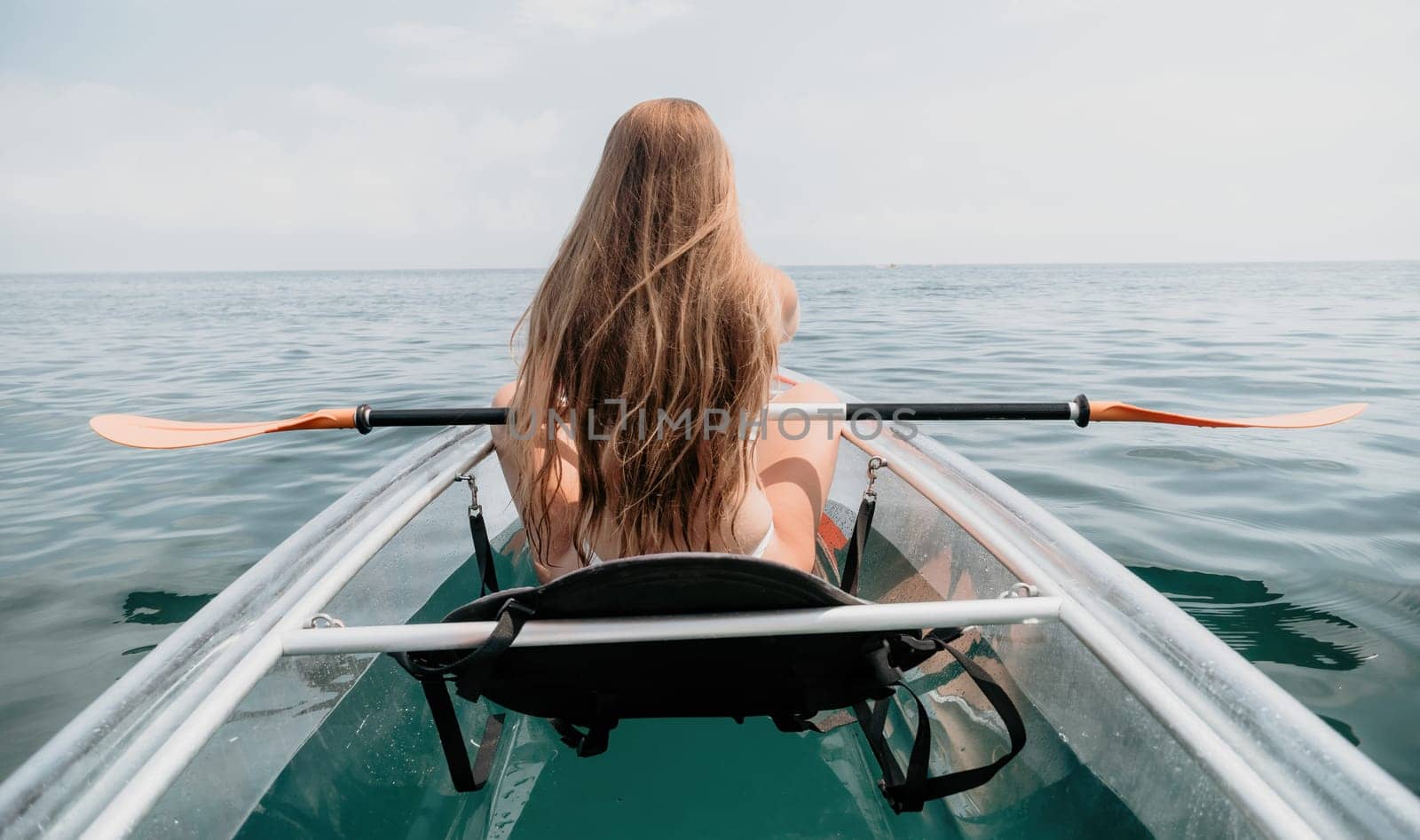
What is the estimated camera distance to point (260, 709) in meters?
1.33

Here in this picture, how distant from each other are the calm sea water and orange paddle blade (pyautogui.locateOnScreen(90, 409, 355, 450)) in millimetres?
1075

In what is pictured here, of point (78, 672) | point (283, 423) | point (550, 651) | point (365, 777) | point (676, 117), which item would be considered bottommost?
point (78, 672)

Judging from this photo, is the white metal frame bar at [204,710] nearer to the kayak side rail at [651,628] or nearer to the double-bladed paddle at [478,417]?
the kayak side rail at [651,628]

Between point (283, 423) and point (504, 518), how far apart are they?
3.40 feet

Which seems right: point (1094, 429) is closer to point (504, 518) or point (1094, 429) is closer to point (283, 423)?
point (504, 518)

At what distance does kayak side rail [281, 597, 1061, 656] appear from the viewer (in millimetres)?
1113

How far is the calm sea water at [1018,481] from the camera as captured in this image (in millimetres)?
2600

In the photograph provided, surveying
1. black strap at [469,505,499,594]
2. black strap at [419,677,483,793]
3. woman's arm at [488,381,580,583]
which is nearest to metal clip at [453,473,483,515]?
black strap at [469,505,499,594]

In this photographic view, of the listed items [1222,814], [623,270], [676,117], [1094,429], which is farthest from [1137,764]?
[1094,429]

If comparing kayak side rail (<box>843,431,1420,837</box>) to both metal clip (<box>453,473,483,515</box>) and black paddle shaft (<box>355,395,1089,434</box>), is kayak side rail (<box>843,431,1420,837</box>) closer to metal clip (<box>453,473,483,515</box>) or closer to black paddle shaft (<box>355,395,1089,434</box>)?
black paddle shaft (<box>355,395,1089,434</box>)

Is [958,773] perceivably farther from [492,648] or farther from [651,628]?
[492,648]

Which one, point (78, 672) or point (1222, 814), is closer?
point (1222, 814)

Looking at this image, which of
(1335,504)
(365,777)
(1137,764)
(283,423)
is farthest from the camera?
(1335,504)

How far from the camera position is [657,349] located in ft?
4.66
